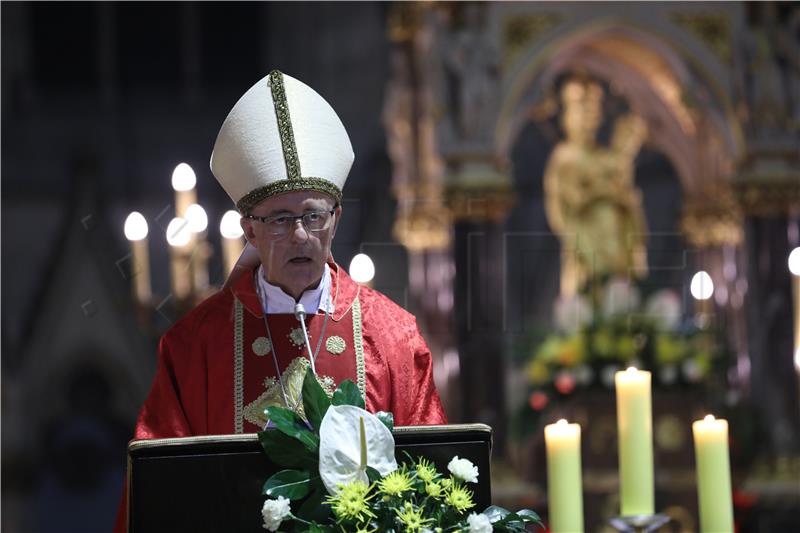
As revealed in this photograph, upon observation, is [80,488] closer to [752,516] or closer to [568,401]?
[568,401]

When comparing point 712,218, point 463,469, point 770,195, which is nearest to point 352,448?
point 463,469

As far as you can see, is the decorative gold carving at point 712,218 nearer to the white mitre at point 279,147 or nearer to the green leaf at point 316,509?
the white mitre at point 279,147

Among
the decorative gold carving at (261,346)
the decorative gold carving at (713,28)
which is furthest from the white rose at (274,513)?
the decorative gold carving at (713,28)

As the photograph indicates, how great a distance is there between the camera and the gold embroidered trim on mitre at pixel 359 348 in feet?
9.04

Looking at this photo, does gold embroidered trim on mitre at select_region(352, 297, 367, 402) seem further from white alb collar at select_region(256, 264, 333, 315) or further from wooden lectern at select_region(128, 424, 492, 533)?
wooden lectern at select_region(128, 424, 492, 533)

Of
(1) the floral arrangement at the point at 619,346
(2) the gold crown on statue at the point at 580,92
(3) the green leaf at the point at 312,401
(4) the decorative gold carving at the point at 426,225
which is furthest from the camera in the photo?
(2) the gold crown on statue at the point at 580,92

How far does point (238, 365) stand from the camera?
2.77m

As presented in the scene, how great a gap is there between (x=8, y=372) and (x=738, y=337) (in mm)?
3083

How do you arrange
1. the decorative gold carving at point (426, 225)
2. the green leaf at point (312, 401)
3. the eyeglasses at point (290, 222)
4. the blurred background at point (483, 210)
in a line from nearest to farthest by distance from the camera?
the green leaf at point (312, 401), the eyeglasses at point (290, 222), the blurred background at point (483, 210), the decorative gold carving at point (426, 225)

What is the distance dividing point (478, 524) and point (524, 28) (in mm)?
4285

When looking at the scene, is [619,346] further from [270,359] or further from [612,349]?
[270,359]

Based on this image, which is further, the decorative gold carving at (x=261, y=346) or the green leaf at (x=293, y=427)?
the decorative gold carving at (x=261, y=346)

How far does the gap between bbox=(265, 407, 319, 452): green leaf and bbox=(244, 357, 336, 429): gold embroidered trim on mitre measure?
0.58 meters

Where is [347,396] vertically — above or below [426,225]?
below
